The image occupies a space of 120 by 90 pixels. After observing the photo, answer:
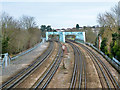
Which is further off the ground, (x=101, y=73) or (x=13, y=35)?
(x=13, y=35)

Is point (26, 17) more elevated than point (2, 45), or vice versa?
point (26, 17)

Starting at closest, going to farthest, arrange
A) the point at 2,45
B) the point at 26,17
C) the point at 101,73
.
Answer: the point at 101,73, the point at 2,45, the point at 26,17

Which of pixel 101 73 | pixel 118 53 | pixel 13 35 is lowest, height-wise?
pixel 101 73

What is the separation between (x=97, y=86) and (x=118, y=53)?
33.6 feet

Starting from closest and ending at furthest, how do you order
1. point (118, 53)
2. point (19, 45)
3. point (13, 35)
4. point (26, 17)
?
point (118, 53) → point (13, 35) → point (19, 45) → point (26, 17)

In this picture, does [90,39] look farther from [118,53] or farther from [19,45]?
[118,53]

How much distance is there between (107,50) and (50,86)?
18040 millimetres

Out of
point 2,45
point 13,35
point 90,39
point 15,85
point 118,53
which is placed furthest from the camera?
point 90,39

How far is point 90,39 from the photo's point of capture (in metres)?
55.1

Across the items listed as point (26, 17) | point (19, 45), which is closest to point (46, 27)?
point (26, 17)

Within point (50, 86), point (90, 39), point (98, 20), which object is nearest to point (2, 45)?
point (50, 86)

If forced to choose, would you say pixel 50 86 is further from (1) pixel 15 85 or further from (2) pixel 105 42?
(2) pixel 105 42

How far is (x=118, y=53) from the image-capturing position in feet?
68.0

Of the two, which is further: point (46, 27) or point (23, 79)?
point (46, 27)
